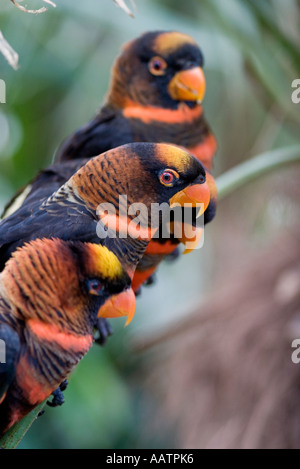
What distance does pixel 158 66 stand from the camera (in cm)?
181

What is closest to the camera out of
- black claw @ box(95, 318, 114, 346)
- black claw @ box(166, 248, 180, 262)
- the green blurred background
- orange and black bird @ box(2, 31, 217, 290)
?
black claw @ box(95, 318, 114, 346)

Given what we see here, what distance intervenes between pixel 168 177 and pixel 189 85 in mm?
609

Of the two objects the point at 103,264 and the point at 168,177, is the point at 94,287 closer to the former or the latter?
the point at 103,264

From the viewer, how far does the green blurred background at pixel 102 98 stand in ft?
6.84

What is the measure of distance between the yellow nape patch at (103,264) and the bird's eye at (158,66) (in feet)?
2.79

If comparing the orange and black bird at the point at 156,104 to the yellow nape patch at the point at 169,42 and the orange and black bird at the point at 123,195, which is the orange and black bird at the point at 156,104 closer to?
the yellow nape patch at the point at 169,42

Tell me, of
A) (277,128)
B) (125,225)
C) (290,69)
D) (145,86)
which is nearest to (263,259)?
(277,128)

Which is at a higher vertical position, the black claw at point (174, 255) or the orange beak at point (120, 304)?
the orange beak at point (120, 304)

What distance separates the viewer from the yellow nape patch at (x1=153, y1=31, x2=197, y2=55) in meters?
1.78

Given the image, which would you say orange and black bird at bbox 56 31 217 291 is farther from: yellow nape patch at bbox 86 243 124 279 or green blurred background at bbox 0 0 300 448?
yellow nape patch at bbox 86 243 124 279

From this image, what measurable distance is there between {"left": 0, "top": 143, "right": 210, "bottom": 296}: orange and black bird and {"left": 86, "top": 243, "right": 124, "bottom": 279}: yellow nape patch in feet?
0.23

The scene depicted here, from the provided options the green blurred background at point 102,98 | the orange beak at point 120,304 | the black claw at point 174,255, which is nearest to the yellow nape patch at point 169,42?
the green blurred background at point 102,98

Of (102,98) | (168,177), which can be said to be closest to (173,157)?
(168,177)

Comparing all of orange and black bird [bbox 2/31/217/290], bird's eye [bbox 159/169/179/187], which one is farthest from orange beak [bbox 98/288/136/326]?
orange and black bird [bbox 2/31/217/290]
